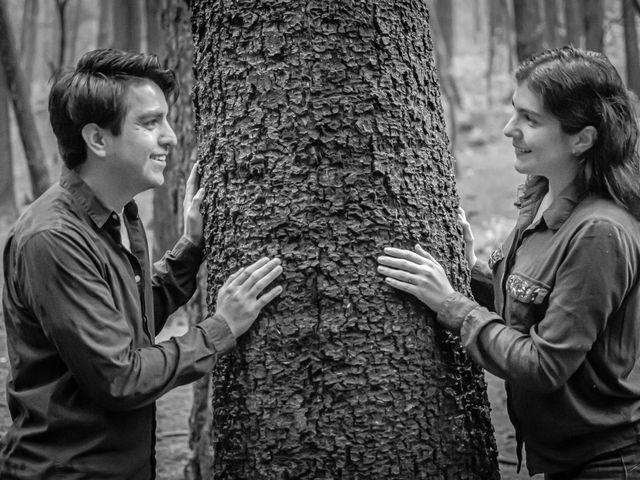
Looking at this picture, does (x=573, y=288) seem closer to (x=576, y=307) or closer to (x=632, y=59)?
(x=576, y=307)

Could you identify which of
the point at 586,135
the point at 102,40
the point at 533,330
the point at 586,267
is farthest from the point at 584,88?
the point at 102,40

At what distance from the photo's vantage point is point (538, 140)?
268 cm

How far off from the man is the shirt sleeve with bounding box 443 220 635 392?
→ 0.91 metres

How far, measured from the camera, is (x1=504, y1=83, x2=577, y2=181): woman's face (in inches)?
105

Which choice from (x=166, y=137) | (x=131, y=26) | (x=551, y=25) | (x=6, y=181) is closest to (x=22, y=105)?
(x=6, y=181)

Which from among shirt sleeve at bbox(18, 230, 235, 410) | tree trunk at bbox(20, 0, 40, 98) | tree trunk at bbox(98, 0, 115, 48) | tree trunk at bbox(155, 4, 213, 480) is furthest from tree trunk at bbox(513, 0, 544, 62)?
tree trunk at bbox(98, 0, 115, 48)

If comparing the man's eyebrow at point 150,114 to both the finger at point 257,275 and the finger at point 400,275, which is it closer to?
the finger at point 257,275

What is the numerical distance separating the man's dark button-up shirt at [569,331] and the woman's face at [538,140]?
0.10 meters

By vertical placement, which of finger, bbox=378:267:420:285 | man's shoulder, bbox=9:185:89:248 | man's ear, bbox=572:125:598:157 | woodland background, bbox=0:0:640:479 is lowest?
woodland background, bbox=0:0:640:479

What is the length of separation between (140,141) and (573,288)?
1518 mm

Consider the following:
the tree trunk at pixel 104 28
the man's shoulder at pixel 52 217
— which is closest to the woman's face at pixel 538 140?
the man's shoulder at pixel 52 217

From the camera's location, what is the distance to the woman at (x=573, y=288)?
247 centimetres

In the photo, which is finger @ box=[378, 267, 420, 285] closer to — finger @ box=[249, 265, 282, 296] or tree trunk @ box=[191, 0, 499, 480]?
tree trunk @ box=[191, 0, 499, 480]

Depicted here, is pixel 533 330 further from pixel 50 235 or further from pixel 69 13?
pixel 69 13
